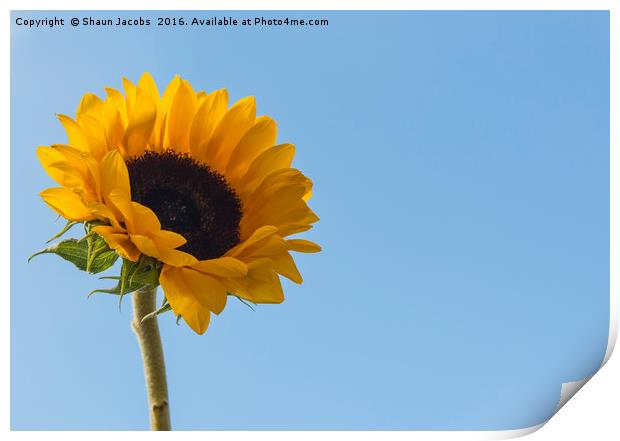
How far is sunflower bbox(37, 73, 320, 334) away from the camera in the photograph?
0.45m

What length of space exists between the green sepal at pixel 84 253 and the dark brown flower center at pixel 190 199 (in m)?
0.05

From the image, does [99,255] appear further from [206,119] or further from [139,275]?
[206,119]

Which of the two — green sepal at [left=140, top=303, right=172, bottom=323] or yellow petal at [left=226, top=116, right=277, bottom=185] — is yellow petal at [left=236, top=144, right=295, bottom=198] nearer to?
yellow petal at [left=226, top=116, right=277, bottom=185]

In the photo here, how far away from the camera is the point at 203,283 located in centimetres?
45

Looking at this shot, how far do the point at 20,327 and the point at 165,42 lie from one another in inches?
10.3

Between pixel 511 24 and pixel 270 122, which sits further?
pixel 511 24

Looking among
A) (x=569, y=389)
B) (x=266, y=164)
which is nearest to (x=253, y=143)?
(x=266, y=164)

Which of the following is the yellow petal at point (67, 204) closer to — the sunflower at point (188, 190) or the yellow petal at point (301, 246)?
the sunflower at point (188, 190)

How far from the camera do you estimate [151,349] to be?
1.63 feet

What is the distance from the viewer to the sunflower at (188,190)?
45 centimetres

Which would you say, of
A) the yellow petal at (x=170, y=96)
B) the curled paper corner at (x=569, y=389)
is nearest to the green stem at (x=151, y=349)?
the yellow petal at (x=170, y=96)

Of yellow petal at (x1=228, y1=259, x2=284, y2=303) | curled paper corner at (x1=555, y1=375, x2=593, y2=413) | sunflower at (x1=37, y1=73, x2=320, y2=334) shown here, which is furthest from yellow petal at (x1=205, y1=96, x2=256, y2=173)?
curled paper corner at (x1=555, y1=375, x2=593, y2=413)
